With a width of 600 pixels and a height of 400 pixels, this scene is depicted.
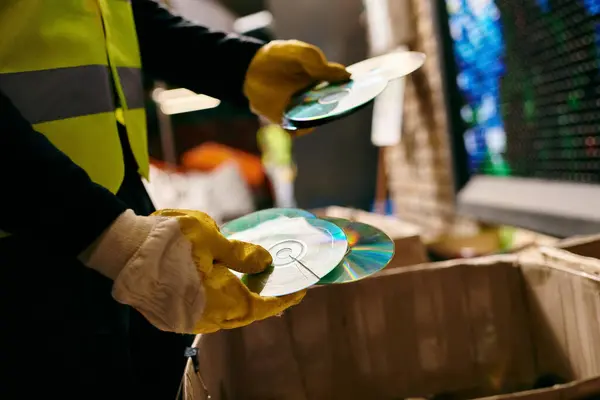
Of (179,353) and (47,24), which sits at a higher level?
(47,24)

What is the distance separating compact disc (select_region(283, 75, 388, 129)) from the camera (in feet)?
2.47

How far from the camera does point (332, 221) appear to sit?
81cm

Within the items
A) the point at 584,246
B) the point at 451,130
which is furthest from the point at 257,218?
the point at 451,130

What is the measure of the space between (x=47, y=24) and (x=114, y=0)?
0.52 feet

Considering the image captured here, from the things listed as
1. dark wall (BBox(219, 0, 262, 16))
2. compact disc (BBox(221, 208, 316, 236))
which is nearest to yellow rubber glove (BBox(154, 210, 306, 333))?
compact disc (BBox(221, 208, 316, 236))

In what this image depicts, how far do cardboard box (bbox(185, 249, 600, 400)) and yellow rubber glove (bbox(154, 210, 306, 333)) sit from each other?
34 cm

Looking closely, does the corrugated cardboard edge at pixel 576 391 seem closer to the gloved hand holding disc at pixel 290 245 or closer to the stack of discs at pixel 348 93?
the gloved hand holding disc at pixel 290 245

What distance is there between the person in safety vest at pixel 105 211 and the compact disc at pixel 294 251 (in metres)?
0.02

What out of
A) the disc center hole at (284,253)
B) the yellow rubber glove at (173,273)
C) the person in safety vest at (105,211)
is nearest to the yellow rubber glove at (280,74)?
the person in safety vest at (105,211)

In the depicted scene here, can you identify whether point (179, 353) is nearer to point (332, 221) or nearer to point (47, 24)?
point (332, 221)

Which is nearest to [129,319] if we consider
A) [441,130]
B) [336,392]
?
[336,392]

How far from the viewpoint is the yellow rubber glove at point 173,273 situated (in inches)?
21.6

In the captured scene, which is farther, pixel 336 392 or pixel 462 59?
pixel 462 59

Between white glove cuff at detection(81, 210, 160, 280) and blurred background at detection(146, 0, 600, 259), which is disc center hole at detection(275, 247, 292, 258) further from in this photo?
blurred background at detection(146, 0, 600, 259)
